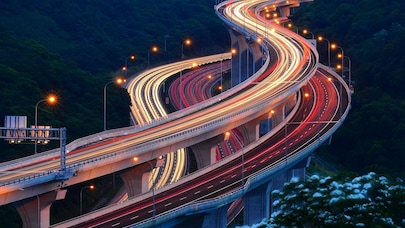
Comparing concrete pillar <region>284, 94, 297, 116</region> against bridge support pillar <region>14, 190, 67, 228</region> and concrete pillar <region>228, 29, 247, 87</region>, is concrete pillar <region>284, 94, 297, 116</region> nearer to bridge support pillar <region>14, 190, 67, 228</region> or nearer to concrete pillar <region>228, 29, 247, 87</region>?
concrete pillar <region>228, 29, 247, 87</region>

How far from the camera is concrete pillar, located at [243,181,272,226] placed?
92.1m

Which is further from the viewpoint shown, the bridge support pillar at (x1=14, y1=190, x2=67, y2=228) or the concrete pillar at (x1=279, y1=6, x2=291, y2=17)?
the concrete pillar at (x1=279, y1=6, x2=291, y2=17)

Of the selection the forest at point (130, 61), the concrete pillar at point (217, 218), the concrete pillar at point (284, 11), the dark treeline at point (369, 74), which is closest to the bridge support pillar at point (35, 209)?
the concrete pillar at point (217, 218)

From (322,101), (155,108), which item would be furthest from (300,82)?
(155,108)

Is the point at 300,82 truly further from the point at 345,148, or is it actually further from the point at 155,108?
the point at 155,108

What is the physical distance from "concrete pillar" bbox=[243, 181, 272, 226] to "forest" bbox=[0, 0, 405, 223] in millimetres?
20296

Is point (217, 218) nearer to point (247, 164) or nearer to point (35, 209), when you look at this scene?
point (247, 164)

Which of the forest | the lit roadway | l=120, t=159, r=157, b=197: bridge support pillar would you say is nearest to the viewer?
the lit roadway

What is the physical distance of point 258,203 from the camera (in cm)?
9244

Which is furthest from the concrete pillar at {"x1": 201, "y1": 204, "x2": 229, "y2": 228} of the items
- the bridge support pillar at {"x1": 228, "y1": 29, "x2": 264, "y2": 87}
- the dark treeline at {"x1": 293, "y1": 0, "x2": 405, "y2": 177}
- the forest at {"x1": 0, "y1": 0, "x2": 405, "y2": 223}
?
the bridge support pillar at {"x1": 228, "y1": 29, "x2": 264, "y2": 87}

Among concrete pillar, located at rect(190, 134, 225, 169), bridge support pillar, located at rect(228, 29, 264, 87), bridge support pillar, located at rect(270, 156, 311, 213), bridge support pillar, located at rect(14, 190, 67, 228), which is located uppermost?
bridge support pillar, located at rect(228, 29, 264, 87)

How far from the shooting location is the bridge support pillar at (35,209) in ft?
240

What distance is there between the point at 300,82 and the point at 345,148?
1302 cm

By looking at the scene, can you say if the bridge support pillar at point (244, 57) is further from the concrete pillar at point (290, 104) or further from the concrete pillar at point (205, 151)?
the concrete pillar at point (205, 151)
